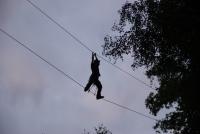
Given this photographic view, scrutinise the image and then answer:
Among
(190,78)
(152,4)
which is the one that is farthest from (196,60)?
(152,4)

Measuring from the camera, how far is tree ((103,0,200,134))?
18.6 metres

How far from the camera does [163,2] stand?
19.3 metres

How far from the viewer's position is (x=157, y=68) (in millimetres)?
20797

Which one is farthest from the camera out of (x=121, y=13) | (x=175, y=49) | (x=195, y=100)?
(x=121, y=13)

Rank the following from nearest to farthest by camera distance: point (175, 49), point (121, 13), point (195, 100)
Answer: point (195, 100)
point (175, 49)
point (121, 13)

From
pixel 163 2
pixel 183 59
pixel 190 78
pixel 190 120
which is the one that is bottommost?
pixel 190 120

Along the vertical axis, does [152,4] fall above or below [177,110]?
above

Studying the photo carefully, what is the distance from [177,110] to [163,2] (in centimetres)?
608

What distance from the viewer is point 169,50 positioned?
2011 cm

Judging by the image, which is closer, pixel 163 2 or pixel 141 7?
pixel 163 2

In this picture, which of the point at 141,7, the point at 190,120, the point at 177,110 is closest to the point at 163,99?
the point at 177,110

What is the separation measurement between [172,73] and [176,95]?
1.15 metres

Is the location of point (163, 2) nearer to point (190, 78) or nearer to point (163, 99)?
point (190, 78)

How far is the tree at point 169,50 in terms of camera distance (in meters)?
18.6
